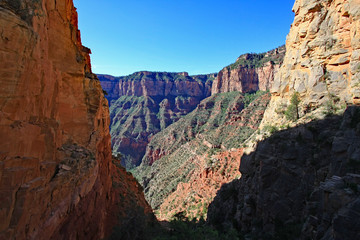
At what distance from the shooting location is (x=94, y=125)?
13.4 metres

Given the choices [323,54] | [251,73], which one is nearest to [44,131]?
[323,54]

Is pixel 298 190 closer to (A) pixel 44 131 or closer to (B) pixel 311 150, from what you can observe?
(B) pixel 311 150

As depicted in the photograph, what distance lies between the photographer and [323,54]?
20609 millimetres

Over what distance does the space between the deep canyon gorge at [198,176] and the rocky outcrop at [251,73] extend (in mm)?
72191

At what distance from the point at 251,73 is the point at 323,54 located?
284 ft

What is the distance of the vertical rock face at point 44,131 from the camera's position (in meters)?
6.19

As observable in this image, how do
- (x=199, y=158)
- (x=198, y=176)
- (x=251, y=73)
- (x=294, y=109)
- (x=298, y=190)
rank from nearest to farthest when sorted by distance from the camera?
(x=298, y=190) < (x=294, y=109) < (x=198, y=176) < (x=199, y=158) < (x=251, y=73)

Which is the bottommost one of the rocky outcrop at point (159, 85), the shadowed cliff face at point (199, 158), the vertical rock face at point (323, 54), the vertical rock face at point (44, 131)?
the shadowed cliff face at point (199, 158)

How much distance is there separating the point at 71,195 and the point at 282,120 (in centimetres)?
2424

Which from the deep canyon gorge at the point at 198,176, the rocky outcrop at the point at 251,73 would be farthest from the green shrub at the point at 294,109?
the rocky outcrop at the point at 251,73

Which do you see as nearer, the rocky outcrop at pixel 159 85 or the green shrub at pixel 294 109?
the green shrub at pixel 294 109

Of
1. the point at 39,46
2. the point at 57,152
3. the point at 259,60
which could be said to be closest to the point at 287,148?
the point at 57,152

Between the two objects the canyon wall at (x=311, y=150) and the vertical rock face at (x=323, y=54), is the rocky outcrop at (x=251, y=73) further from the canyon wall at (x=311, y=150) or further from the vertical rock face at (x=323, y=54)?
the canyon wall at (x=311, y=150)

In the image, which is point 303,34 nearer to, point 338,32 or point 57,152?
point 338,32
